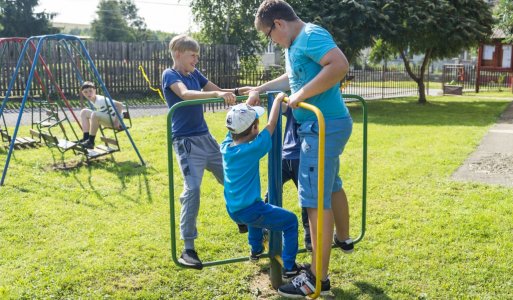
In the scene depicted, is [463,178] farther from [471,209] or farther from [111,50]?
[111,50]

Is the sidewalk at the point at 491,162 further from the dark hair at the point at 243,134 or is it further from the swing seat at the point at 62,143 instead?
the swing seat at the point at 62,143

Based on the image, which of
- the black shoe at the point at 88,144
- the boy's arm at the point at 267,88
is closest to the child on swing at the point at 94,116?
the black shoe at the point at 88,144

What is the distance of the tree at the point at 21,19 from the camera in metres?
39.5

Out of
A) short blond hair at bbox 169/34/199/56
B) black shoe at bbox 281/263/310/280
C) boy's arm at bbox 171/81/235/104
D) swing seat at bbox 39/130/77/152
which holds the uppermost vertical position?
short blond hair at bbox 169/34/199/56

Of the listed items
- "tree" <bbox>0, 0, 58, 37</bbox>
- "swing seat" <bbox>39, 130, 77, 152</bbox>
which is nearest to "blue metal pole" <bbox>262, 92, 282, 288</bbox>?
"swing seat" <bbox>39, 130, 77, 152</bbox>

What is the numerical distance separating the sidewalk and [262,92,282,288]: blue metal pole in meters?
3.74

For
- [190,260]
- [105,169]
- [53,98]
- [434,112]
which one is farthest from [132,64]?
[190,260]

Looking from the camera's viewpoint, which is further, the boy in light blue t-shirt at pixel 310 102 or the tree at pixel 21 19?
the tree at pixel 21 19

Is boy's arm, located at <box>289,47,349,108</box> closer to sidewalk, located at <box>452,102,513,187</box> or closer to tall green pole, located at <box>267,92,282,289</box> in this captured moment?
tall green pole, located at <box>267,92,282,289</box>

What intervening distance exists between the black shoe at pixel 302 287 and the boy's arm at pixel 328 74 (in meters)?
1.10

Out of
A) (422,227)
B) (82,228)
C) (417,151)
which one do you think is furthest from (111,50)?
(422,227)

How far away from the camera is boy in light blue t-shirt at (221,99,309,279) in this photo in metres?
3.07

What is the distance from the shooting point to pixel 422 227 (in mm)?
4668

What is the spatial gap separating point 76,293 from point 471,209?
3744mm
